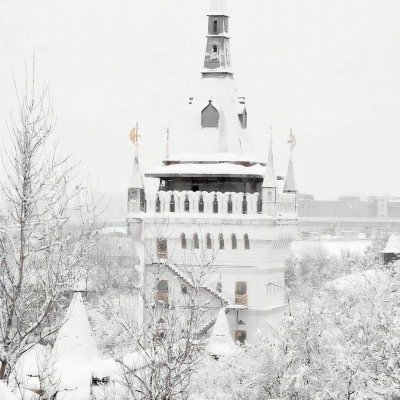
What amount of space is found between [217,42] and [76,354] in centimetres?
2821

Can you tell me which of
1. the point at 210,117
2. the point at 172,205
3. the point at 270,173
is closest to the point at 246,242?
the point at 270,173

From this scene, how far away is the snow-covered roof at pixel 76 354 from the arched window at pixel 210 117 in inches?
1004

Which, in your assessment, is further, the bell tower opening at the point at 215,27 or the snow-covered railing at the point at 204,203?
the bell tower opening at the point at 215,27

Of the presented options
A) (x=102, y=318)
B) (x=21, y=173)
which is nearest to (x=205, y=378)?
(x=21, y=173)

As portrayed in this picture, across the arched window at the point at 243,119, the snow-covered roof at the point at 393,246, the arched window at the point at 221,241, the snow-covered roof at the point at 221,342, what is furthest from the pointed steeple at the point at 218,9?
the snow-covered roof at the point at 393,246

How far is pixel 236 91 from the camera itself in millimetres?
57938

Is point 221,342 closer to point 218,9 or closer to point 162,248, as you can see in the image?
point 162,248

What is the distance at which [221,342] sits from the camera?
152 feet

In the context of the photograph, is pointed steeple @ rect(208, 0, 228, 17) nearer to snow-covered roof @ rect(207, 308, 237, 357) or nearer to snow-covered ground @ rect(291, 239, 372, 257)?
snow-covered roof @ rect(207, 308, 237, 357)

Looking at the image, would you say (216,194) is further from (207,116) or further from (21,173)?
(21,173)

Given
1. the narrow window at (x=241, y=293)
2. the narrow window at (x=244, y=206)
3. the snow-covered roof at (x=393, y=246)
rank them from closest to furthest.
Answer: the narrow window at (x=241, y=293) < the narrow window at (x=244, y=206) < the snow-covered roof at (x=393, y=246)

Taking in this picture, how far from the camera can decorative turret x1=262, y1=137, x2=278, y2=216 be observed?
5438 cm

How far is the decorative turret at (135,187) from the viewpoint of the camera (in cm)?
5603

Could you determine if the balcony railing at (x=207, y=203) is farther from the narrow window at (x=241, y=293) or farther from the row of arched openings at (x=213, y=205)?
the narrow window at (x=241, y=293)
